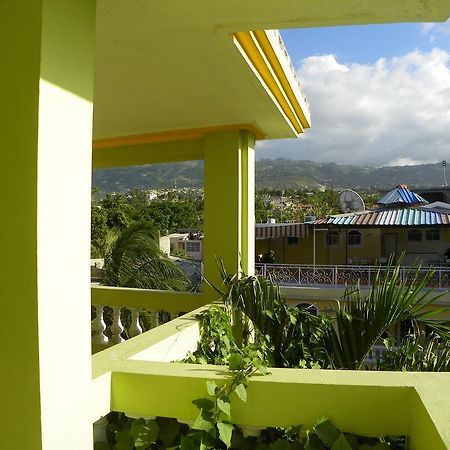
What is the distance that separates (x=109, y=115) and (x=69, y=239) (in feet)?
7.97

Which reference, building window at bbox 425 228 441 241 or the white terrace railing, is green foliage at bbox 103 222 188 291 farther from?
building window at bbox 425 228 441 241

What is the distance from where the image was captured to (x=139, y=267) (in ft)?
24.1

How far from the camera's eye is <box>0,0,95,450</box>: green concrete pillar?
4.08 ft

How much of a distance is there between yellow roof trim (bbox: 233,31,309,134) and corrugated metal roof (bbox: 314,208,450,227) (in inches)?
547

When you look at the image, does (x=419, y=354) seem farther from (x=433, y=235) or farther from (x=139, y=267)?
(x=433, y=235)

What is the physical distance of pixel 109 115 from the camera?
353cm

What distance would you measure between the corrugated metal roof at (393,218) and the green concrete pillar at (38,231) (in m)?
16.2

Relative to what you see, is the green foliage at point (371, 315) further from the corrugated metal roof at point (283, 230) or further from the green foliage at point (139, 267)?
the corrugated metal roof at point (283, 230)

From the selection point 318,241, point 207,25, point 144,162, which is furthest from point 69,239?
point 318,241

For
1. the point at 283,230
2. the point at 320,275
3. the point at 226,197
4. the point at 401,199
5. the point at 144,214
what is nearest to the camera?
the point at 226,197

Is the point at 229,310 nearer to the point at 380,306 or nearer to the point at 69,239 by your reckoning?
the point at 380,306

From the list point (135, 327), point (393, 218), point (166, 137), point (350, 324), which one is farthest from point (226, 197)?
point (393, 218)

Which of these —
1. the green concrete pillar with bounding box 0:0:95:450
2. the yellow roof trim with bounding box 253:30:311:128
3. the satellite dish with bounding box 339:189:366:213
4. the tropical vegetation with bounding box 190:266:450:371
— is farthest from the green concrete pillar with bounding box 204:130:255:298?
the satellite dish with bounding box 339:189:366:213

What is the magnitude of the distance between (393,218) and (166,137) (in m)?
14.8
